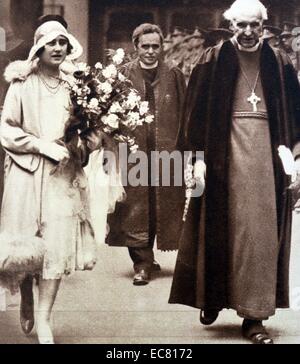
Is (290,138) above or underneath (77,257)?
above

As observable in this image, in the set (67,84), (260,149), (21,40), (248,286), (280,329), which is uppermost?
(21,40)

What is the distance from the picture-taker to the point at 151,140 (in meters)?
4.20

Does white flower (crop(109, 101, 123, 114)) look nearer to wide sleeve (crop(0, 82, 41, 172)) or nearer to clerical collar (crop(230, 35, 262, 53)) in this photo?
wide sleeve (crop(0, 82, 41, 172))

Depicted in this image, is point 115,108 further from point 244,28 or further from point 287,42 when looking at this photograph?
point 287,42

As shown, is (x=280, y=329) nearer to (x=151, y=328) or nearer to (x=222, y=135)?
(x=151, y=328)

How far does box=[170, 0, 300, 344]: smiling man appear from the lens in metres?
4.09

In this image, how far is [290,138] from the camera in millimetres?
4164

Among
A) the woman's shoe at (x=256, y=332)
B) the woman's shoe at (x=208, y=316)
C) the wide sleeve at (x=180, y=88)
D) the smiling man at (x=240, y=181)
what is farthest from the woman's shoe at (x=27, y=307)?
the wide sleeve at (x=180, y=88)

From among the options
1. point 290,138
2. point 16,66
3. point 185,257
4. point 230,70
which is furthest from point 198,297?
point 16,66

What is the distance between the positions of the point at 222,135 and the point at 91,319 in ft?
4.90

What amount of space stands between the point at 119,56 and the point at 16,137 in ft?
2.87

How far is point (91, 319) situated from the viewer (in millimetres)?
4086

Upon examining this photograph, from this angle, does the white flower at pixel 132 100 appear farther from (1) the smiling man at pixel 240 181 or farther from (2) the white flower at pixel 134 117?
(1) the smiling man at pixel 240 181

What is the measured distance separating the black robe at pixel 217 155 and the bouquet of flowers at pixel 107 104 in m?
0.34
